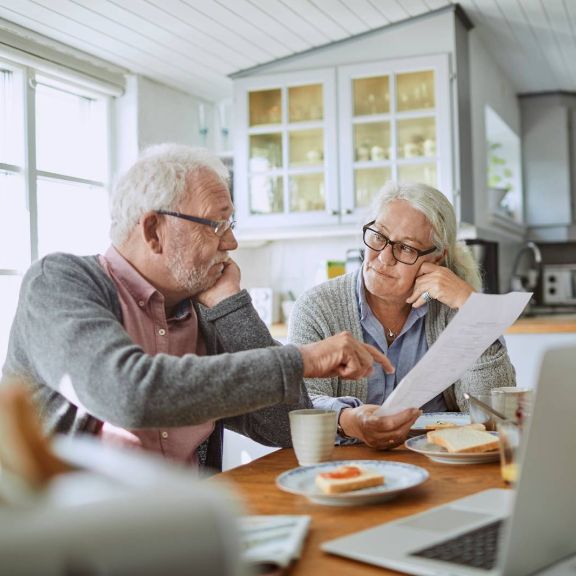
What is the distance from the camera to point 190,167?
1604 mm

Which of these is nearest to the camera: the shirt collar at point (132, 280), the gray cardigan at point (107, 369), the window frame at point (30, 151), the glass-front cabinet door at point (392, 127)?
the gray cardigan at point (107, 369)

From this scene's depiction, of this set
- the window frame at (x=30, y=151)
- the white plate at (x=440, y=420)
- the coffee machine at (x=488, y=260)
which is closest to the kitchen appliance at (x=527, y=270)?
the coffee machine at (x=488, y=260)

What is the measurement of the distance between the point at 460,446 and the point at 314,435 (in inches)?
10.3

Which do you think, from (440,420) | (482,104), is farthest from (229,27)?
(440,420)

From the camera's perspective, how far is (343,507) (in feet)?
3.53

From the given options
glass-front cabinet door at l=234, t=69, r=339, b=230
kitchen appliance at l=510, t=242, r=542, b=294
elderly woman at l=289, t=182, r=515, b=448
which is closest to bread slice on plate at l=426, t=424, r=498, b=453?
elderly woman at l=289, t=182, r=515, b=448

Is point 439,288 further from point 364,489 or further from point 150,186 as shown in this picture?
point 364,489

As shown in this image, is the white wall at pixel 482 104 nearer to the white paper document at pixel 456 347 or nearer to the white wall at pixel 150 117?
the white wall at pixel 150 117

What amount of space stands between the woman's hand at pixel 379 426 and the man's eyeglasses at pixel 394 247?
650mm

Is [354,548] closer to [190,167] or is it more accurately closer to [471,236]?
[190,167]

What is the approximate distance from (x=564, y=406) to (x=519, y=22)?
3.60m

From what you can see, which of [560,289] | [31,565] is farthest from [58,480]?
[560,289]

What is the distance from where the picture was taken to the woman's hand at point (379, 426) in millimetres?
1471

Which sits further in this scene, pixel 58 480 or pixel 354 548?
pixel 354 548
